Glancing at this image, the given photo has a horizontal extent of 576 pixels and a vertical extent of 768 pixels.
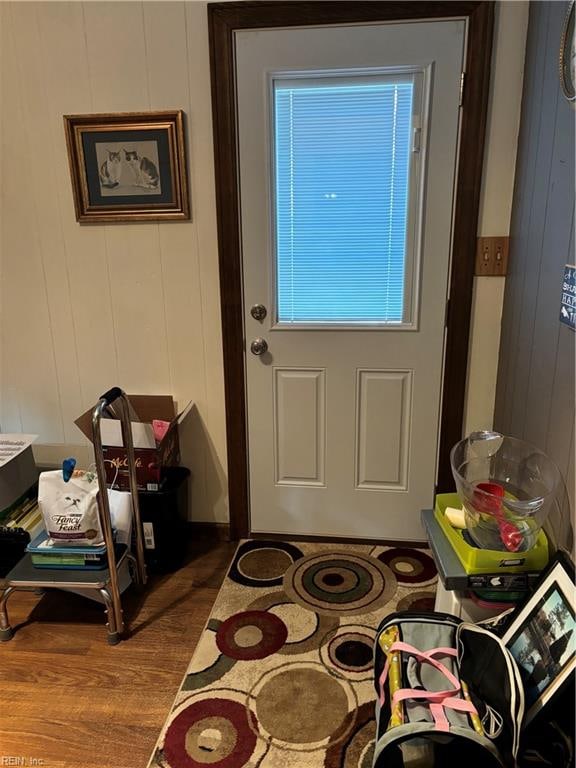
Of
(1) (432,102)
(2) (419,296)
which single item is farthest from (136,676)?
(1) (432,102)

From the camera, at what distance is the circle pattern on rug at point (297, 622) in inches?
74.9

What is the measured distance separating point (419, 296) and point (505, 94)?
0.76 meters

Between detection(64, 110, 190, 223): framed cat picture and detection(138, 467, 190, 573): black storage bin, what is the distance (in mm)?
1097

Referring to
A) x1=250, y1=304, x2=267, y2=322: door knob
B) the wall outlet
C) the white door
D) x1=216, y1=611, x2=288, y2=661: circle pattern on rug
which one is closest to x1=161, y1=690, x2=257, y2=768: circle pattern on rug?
x1=216, y1=611, x2=288, y2=661: circle pattern on rug

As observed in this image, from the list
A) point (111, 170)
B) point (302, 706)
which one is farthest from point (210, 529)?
point (111, 170)

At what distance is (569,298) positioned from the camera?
147cm

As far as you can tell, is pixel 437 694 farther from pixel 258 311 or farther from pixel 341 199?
pixel 341 199

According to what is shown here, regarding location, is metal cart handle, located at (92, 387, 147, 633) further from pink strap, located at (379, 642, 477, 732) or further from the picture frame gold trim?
the picture frame gold trim

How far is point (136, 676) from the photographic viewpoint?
1.78 m

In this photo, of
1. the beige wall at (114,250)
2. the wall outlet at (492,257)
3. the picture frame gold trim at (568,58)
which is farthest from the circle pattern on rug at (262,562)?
the picture frame gold trim at (568,58)

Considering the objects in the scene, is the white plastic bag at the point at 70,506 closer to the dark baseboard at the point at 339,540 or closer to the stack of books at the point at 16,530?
the stack of books at the point at 16,530

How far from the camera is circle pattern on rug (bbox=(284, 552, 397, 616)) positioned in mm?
2100

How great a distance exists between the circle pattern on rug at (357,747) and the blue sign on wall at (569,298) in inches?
49.0

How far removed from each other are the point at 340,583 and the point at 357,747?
73 cm
